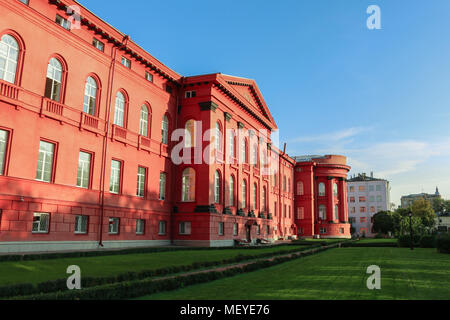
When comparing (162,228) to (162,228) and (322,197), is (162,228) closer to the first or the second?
(162,228)

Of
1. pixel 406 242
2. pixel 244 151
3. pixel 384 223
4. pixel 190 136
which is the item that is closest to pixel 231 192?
pixel 244 151

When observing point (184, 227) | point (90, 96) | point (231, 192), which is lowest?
point (184, 227)

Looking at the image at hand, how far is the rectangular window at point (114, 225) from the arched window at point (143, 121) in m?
7.09

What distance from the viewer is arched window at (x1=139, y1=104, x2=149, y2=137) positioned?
2786cm

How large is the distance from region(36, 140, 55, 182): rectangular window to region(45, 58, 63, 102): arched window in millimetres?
2832

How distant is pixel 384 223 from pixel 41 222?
83.0 metres

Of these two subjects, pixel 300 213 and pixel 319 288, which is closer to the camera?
pixel 319 288

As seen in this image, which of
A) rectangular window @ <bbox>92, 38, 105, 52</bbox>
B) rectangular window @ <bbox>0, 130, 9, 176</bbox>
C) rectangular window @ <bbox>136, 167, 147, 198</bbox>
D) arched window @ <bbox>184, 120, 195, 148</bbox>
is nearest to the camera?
rectangular window @ <bbox>0, 130, 9, 176</bbox>

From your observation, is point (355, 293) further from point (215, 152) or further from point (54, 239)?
point (215, 152)

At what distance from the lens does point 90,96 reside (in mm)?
23188

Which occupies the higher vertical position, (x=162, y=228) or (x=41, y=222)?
A: (x=41, y=222)

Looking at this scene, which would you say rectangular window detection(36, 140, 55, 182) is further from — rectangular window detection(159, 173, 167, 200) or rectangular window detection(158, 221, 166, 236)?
rectangular window detection(158, 221, 166, 236)

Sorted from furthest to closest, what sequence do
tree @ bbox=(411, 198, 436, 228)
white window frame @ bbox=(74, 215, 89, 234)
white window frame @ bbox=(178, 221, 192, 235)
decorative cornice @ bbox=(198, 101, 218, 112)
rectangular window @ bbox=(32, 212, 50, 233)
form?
tree @ bbox=(411, 198, 436, 228)
decorative cornice @ bbox=(198, 101, 218, 112)
white window frame @ bbox=(178, 221, 192, 235)
white window frame @ bbox=(74, 215, 89, 234)
rectangular window @ bbox=(32, 212, 50, 233)

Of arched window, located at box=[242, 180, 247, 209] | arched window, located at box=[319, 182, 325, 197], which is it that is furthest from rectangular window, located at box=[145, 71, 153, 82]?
arched window, located at box=[319, 182, 325, 197]
